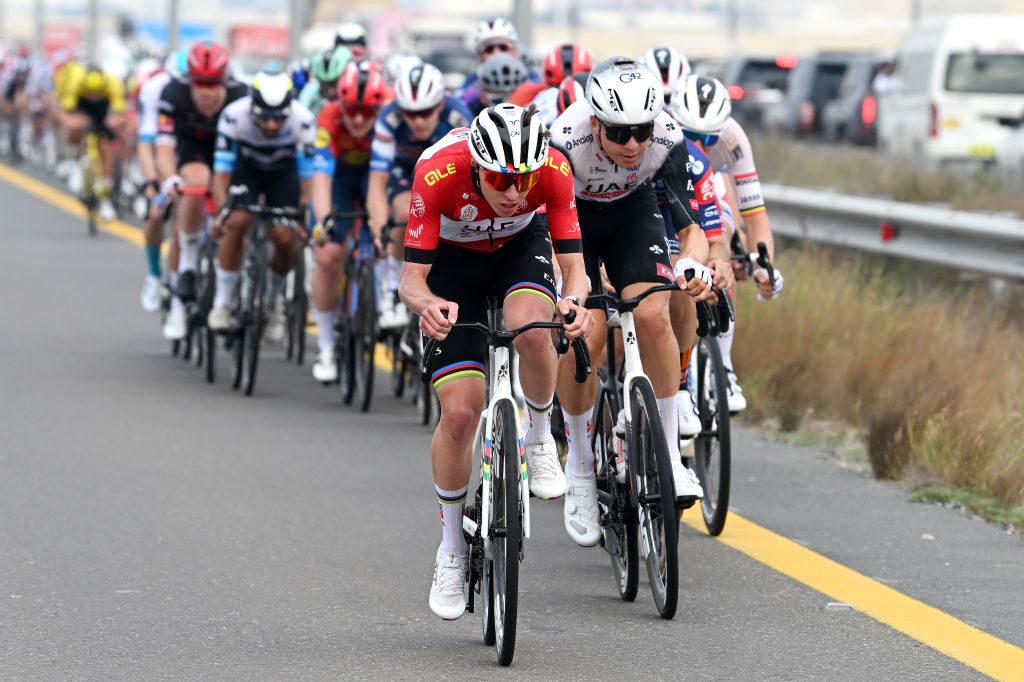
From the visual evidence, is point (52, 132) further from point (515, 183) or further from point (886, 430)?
point (515, 183)

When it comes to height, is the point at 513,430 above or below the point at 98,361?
above

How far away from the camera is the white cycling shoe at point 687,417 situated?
8203 millimetres

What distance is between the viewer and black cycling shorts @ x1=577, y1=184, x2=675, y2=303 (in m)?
7.82

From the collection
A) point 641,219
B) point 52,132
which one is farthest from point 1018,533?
point 52,132

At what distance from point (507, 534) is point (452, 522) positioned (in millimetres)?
478

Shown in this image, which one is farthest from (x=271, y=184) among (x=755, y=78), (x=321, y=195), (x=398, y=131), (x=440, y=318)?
(x=755, y=78)

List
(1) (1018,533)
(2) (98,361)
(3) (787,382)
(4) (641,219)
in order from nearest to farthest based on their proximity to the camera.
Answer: (4) (641,219) → (1) (1018,533) → (3) (787,382) → (2) (98,361)

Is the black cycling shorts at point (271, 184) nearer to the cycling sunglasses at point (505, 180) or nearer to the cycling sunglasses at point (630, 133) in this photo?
the cycling sunglasses at point (630, 133)

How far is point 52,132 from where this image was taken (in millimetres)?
33406

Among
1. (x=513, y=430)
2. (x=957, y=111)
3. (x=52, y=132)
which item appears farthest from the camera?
(x=52, y=132)

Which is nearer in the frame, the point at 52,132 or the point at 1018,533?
the point at 1018,533

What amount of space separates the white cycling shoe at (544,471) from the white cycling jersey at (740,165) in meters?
2.23

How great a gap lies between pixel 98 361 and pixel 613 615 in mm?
7556

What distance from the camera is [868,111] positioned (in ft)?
109
